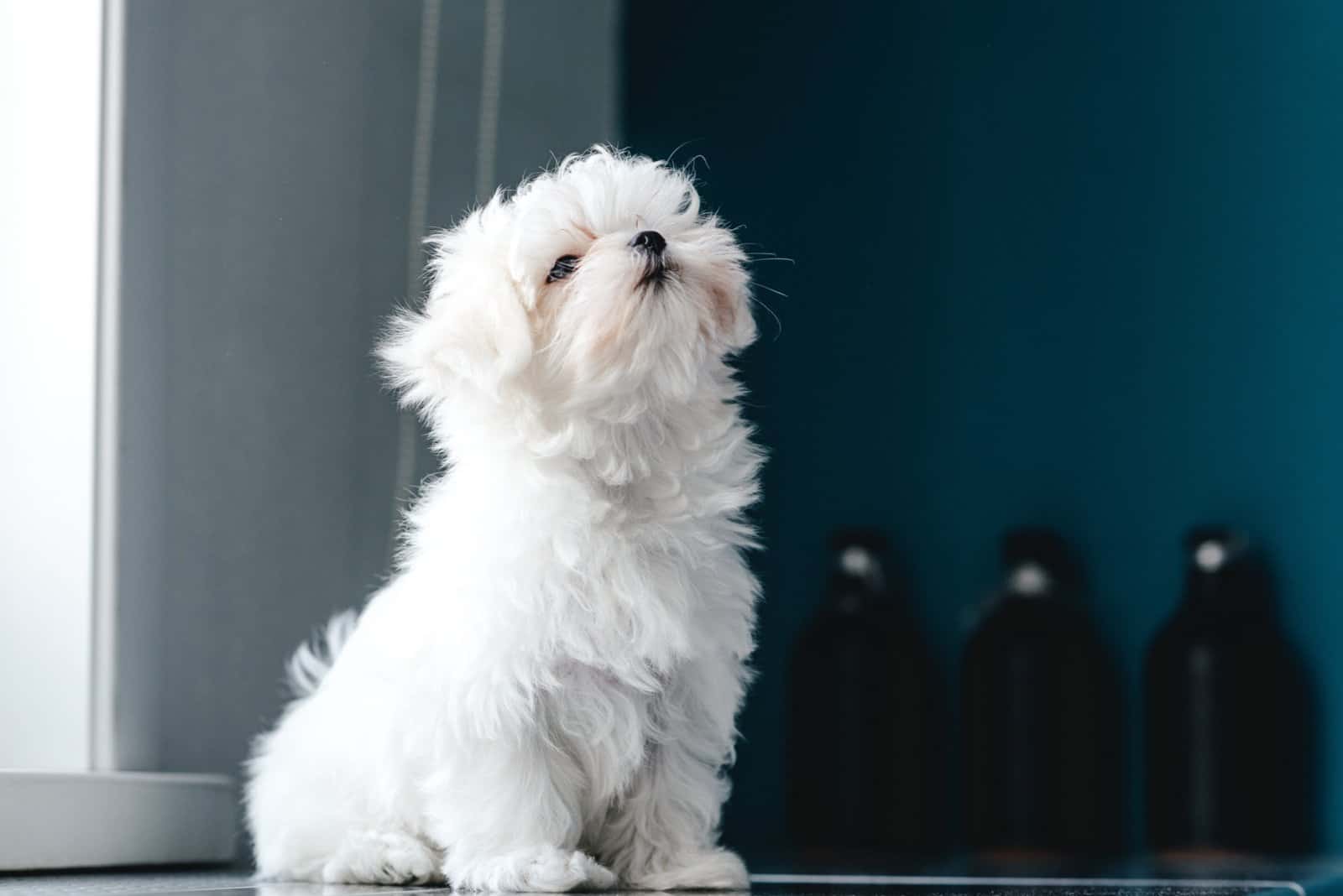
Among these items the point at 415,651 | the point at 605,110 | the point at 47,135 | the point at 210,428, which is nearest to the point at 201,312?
the point at 210,428

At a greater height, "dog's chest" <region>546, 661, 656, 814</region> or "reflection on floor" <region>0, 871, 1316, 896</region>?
"dog's chest" <region>546, 661, 656, 814</region>

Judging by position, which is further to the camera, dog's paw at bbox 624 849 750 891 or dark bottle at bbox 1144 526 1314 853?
dark bottle at bbox 1144 526 1314 853

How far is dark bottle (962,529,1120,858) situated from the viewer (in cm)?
179

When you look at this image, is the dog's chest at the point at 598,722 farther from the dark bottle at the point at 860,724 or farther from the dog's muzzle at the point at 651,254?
the dark bottle at the point at 860,724

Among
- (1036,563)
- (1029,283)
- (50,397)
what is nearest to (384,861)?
(50,397)

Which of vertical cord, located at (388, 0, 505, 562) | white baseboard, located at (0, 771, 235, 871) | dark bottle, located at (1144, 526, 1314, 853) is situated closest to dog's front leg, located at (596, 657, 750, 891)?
white baseboard, located at (0, 771, 235, 871)

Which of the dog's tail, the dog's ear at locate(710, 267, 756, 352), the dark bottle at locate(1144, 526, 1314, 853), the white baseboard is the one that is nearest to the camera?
the dog's ear at locate(710, 267, 756, 352)

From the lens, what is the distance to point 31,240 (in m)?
1.46

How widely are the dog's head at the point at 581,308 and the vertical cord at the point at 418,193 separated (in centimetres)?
66

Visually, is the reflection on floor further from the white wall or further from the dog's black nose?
the dog's black nose

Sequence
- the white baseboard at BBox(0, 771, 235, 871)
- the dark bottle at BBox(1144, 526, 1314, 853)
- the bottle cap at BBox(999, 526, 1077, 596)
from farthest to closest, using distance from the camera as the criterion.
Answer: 1. the bottle cap at BBox(999, 526, 1077, 596)
2. the dark bottle at BBox(1144, 526, 1314, 853)
3. the white baseboard at BBox(0, 771, 235, 871)

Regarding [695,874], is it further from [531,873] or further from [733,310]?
[733,310]

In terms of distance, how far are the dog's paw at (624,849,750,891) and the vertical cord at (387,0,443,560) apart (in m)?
0.75

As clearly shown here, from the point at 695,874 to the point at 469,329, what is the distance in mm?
412
